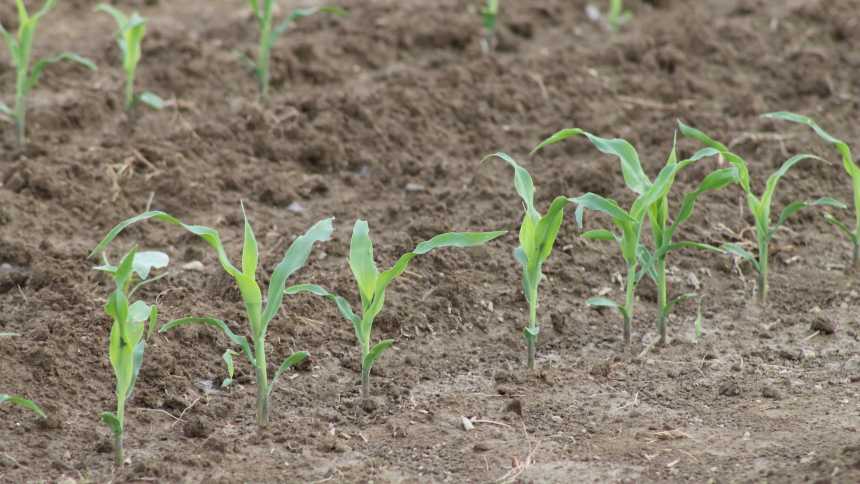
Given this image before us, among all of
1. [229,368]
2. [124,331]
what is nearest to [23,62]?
[229,368]

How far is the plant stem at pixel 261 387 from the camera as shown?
3.45m

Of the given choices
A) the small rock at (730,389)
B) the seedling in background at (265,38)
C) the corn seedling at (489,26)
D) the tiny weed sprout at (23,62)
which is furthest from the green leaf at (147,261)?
the corn seedling at (489,26)

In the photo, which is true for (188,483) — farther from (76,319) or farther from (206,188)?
(206,188)

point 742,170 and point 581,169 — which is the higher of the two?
point 742,170

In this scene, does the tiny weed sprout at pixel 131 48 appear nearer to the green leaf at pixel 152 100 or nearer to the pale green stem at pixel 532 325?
the green leaf at pixel 152 100

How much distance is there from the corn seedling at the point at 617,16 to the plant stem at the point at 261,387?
12.6 ft

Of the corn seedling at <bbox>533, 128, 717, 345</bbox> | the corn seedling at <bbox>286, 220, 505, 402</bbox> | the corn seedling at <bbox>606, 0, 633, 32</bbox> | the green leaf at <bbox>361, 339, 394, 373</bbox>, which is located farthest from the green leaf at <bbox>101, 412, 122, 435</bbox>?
the corn seedling at <bbox>606, 0, 633, 32</bbox>

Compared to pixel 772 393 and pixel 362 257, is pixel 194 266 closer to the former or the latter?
pixel 362 257

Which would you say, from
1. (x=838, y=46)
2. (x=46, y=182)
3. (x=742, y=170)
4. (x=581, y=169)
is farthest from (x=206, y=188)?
(x=838, y=46)

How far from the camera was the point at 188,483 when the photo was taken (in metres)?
3.29

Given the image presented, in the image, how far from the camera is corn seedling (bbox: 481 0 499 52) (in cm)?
634

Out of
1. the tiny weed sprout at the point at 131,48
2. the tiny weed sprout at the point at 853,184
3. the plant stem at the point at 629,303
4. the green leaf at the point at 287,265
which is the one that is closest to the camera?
the green leaf at the point at 287,265

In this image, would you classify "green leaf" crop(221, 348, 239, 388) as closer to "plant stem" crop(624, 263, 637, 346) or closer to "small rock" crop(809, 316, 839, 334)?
"plant stem" crop(624, 263, 637, 346)

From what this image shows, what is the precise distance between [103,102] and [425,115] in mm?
1457
